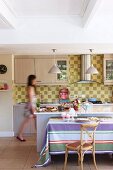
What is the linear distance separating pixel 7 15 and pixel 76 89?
14.5 ft

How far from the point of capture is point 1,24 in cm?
432

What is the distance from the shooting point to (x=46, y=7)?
393 centimetres

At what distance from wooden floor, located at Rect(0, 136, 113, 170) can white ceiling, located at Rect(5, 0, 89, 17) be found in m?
2.56

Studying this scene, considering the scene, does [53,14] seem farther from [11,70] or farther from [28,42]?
[11,70]

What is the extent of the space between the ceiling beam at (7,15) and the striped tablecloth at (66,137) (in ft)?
5.95

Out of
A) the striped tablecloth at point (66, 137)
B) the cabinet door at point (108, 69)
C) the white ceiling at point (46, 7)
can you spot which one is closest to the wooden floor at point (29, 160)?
the striped tablecloth at point (66, 137)

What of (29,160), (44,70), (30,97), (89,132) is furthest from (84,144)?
(44,70)

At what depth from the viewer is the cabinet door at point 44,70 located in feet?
24.8

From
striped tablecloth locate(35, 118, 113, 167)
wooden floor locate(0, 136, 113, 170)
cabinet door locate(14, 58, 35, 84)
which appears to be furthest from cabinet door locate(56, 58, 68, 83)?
striped tablecloth locate(35, 118, 113, 167)

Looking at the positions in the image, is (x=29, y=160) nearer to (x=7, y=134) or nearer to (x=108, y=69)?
(x=7, y=134)

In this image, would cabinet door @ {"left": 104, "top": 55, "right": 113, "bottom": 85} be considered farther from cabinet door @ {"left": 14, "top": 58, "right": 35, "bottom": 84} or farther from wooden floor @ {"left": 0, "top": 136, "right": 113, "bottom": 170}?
wooden floor @ {"left": 0, "top": 136, "right": 113, "bottom": 170}

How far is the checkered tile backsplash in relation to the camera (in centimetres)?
787

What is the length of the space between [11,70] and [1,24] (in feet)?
9.63

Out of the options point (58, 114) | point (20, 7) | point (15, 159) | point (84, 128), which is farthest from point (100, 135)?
point (20, 7)
